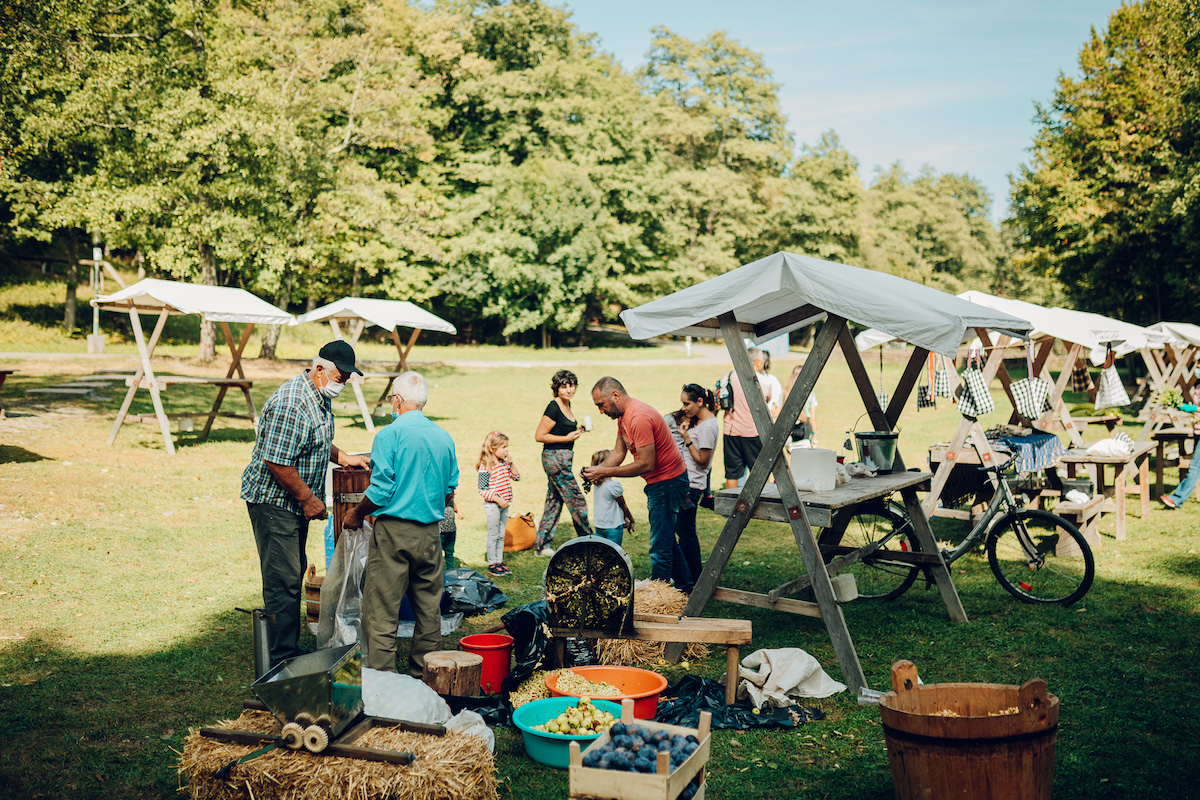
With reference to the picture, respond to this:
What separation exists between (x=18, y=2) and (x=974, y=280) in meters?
64.1

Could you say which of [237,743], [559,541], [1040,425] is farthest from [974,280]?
[237,743]

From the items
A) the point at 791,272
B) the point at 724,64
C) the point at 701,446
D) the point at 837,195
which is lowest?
the point at 701,446

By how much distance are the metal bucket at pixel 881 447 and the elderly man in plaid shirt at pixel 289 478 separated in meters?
4.33

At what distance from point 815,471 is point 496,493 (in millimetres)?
3409

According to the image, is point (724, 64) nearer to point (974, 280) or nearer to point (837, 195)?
point (837, 195)

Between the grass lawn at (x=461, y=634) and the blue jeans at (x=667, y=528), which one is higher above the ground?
the blue jeans at (x=667, y=528)

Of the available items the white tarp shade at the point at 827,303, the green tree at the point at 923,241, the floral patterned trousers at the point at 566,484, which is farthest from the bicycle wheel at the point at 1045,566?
the green tree at the point at 923,241

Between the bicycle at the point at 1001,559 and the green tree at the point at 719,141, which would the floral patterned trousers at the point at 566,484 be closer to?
the bicycle at the point at 1001,559

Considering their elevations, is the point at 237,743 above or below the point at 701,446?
below

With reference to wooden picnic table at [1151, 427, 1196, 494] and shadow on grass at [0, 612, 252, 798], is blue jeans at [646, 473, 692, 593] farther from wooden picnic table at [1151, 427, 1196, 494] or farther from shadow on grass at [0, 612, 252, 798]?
wooden picnic table at [1151, 427, 1196, 494]

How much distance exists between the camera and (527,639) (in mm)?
5559

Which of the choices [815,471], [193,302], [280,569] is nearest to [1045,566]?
[815,471]

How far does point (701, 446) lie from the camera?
320 inches

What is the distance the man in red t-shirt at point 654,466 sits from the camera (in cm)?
661
